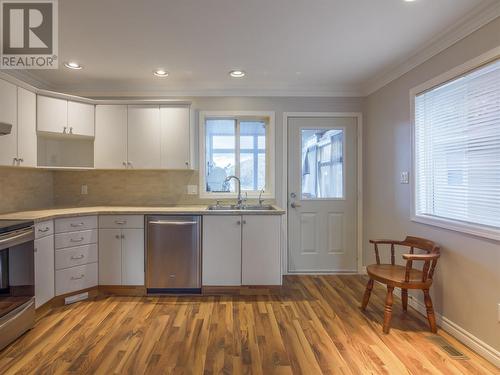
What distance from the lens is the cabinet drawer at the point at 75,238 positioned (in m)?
2.78

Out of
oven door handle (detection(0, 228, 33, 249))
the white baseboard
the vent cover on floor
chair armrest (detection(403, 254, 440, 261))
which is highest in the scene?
oven door handle (detection(0, 228, 33, 249))

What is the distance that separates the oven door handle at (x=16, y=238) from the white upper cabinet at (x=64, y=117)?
1200 millimetres

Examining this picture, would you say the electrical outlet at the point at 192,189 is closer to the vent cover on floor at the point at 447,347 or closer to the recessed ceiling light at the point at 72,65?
the recessed ceiling light at the point at 72,65

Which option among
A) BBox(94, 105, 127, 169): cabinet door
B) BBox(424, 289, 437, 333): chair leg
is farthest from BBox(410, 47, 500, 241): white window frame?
BBox(94, 105, 127, 169): cabinet door

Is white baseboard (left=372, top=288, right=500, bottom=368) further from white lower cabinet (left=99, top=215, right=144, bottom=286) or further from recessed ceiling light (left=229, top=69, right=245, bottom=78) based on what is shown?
recessed ceiling light (left=229, top=69, right=245, bottom=78)

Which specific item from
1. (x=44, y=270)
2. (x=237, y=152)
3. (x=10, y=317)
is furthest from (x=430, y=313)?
(x=44, y=270)

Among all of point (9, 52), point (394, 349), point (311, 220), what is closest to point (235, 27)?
point (9, 52)

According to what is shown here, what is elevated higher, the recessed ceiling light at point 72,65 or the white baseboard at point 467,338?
the recessed ceiling light at point 72,65

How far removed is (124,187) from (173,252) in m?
1.22

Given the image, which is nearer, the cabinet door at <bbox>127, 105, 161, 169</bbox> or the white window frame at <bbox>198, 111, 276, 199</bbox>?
the cabinet door at <bbox>127, 105, 161, 169</bbox>

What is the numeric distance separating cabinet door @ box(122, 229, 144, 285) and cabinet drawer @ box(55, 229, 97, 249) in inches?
12.6

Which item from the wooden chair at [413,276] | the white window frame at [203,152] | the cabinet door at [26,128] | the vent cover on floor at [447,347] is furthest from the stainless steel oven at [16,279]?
the vent cover on floor at [447,347]

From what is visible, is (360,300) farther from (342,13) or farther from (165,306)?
(342,13)

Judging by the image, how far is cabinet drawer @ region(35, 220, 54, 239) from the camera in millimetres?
2517
